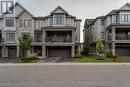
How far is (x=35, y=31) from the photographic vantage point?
167 ft

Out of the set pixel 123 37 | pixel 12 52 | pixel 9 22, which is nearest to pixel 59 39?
pixel 12 52

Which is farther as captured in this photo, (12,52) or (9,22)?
(12,52)

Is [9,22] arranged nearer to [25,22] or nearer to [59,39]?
[25,22]

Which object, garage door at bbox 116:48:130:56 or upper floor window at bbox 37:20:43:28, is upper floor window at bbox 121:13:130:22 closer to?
garage door at bbox 116:48:130:56

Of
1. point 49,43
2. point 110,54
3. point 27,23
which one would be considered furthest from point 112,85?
point 27,23

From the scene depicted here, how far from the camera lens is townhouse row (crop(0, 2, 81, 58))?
1939 inches

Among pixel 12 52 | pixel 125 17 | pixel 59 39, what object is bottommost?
pixel 12 52

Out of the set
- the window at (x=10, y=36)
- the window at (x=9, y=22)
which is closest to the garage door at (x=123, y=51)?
the window at (x=10, y=36)

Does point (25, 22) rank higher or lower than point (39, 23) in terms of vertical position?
higher

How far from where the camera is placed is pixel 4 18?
50531 millimetres

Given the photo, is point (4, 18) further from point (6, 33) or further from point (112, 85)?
point (112, 85)

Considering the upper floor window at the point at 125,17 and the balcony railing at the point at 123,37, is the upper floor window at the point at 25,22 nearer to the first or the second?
the balcony railing at the point at 123,37

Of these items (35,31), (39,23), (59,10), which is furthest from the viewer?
(39,23)

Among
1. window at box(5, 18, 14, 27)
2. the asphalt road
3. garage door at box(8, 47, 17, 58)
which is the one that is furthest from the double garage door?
the asphalt road
